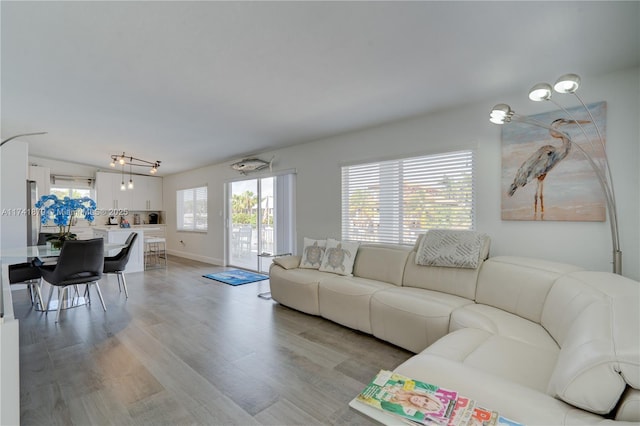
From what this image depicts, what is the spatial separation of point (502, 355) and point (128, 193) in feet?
30.5

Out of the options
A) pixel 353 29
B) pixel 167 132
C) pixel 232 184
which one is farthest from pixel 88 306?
pixel 353 29

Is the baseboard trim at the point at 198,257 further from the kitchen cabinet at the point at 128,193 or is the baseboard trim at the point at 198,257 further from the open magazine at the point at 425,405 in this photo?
the open magazine at the point at 425,405

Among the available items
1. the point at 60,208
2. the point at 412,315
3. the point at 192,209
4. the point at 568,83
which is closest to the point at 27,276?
the point at 60,208

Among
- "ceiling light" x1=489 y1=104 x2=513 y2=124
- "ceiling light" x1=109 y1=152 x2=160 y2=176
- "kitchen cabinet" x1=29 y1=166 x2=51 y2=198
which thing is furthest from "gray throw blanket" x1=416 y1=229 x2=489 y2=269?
"kitchen cabinet" x1=29 y1=166 x2=51 y2=198

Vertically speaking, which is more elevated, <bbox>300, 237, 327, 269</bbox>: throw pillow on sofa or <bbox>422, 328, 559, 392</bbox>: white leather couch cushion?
<bbox>300, 237, 327, 269</bbox>: throw pillow on sofa

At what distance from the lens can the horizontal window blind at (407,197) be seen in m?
3.30

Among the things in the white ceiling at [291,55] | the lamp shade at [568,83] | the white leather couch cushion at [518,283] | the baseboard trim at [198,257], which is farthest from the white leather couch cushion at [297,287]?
the baseboard trim at [198,257]

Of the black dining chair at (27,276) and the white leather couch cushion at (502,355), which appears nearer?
the white leather couch cushion at (502,355)

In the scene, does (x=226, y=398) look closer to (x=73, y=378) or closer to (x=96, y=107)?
(x=73, y=378)

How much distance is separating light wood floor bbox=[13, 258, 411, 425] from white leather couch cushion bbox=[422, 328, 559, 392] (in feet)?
2.32

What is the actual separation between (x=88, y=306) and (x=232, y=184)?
3.60m

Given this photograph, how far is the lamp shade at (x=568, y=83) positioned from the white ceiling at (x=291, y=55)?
0.33 meters

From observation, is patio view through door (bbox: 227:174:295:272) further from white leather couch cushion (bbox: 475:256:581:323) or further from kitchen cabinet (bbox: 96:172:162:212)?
kitchen cabinet (bbox: 96:172:162:212)

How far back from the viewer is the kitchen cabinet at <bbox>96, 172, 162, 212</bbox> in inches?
305
